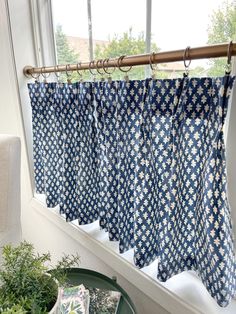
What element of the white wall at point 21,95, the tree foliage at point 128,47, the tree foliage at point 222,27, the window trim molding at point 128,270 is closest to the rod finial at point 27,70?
the white wall at point 21,95

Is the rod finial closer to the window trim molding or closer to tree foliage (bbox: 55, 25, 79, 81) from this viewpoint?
tree foliage (bbox: 55, 25, 79, 81)

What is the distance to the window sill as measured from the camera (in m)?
0.79

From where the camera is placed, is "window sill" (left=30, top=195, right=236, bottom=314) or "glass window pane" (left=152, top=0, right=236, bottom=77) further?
"window sill" (left=30, top=195, right=236, bottom=314)

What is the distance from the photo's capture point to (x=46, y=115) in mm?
1273

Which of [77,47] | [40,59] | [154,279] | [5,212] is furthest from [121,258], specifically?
[40,59]

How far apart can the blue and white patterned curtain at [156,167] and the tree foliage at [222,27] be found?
149 mm

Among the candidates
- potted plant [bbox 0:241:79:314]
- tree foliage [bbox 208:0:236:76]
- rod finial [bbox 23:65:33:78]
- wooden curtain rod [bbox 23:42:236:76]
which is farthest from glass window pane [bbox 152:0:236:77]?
rod finial [bbox 23:65:33:78]

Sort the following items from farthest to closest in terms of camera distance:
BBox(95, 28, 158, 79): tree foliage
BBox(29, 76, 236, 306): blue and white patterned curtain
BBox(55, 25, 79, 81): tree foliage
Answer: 1. BBox(55, 25, 79, 81): tree foliage
2. BBox(95, 28, 158, 79): tree foliage
3. BBox(29, 76, 236, 306): blue and white patterned curtain

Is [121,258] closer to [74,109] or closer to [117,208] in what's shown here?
[117,208]

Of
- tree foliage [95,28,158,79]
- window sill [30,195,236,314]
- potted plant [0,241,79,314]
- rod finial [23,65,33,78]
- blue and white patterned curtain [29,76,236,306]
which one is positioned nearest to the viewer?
potted plant [0,241,79,314]

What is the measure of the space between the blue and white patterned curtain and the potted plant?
38 cm

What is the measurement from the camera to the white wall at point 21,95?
4.34ft

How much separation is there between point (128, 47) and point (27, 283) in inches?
34.4

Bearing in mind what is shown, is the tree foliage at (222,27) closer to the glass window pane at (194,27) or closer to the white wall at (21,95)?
the glass window pane at (194,27)
